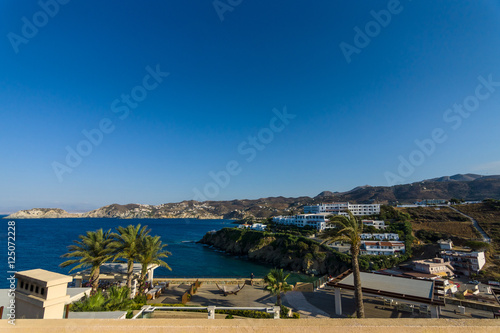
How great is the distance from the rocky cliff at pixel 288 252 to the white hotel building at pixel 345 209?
41139 mm

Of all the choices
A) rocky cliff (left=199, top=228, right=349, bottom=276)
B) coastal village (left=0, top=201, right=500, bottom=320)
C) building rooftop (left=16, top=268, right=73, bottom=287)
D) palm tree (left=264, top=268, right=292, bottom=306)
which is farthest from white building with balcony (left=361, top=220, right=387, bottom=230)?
building rooftop (left=16, top=268, right=73, bottom=287)

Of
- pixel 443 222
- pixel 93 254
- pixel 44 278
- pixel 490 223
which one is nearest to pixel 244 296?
pixel 93 254

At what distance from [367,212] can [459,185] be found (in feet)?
465

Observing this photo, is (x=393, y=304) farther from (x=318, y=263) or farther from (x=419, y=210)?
(x=419, y=210)

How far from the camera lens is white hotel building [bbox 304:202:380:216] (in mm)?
98375

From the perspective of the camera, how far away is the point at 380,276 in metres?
19.3

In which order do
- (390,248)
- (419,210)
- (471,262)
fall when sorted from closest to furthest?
(471,262), (390,248), (419,210)

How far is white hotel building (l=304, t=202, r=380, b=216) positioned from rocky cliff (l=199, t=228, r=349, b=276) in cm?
4114

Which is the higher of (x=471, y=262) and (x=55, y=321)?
(x=55, y=321)

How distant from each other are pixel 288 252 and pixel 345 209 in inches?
2300

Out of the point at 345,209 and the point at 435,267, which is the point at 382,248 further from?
the point at 345,209

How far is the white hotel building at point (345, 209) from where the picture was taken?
98.4 metres

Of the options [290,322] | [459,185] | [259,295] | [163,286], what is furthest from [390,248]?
[459,185]

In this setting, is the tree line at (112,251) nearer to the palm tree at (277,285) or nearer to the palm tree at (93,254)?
the palm tree at (93,254)
